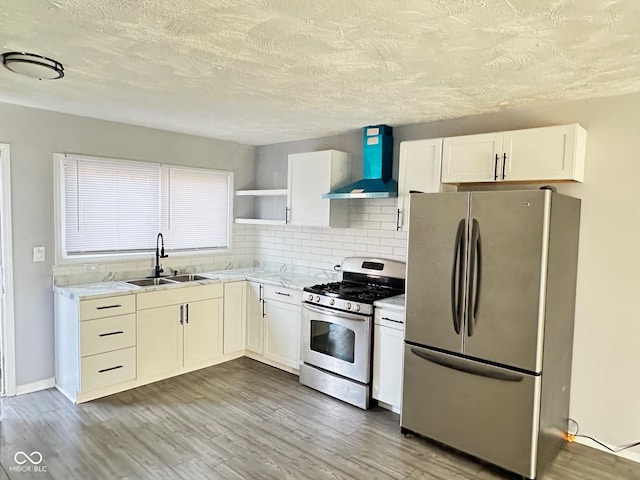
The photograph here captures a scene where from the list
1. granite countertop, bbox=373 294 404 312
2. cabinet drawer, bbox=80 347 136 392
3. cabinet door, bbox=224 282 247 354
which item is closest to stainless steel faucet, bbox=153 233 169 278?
cabinet door, bbox=224 282 247 354

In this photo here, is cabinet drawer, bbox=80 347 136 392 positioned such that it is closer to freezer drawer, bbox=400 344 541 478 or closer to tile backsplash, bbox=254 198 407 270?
tile backsplash, bbox=254 198 407 270

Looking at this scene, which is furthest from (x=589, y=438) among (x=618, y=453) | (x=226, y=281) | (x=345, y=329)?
(x=226, y=281)

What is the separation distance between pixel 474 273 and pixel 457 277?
0.12 m

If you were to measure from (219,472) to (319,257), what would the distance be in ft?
8.33

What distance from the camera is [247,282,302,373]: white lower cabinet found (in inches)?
167

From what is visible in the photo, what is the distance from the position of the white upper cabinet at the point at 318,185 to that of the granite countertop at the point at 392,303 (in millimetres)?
1076

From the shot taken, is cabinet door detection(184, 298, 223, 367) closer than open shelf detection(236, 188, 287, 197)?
Yes

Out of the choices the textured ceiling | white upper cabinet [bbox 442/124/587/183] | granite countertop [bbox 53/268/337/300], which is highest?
the textured ceiling

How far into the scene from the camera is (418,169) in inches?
139

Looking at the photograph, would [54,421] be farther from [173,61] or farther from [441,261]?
[441,261]

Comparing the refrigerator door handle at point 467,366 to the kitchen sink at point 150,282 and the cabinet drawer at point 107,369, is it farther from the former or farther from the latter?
the kitchen sink at point 150,282

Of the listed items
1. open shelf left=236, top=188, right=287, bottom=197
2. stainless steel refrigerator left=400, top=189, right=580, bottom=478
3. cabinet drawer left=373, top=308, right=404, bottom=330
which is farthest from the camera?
open shelf left=236, top=188, right=287, bottom=197

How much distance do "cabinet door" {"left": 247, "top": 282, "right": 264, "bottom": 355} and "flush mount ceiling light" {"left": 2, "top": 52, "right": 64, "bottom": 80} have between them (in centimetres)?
268

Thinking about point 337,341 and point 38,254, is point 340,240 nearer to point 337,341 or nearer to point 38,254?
point 337,341
